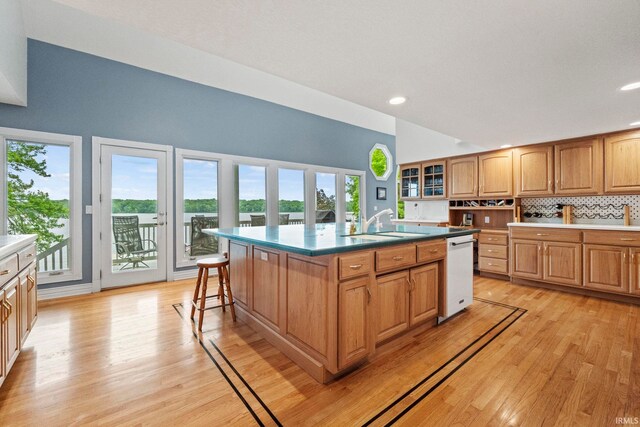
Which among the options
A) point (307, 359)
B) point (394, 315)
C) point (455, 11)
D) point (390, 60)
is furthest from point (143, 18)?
point (394, 315)

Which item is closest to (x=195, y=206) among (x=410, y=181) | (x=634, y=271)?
(x=410, y=181)

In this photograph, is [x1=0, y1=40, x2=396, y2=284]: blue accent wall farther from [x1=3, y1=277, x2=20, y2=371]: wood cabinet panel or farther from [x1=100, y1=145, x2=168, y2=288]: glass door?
[x1=3, y1=277, x2=20, y2=371]: wood cabinet panel

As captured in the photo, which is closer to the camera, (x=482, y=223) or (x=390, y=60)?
(x=390, y=60)

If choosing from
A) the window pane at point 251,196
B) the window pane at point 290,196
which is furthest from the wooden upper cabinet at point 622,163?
the window pane at point 251,196

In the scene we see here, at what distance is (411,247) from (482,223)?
11.9ft

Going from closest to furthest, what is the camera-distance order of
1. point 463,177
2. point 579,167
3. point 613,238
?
1. point 613,238
2. point 579,167
3. point 463,177

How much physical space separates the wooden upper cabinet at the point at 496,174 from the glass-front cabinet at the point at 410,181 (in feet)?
4.04

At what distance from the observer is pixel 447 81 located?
7.55ft

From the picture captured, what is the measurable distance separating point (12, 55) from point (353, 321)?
4.08 metres

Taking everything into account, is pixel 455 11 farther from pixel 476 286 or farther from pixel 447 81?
pixel 476 286

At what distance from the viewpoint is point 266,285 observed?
95.3 inches

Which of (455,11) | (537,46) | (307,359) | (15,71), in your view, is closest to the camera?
(455,11)

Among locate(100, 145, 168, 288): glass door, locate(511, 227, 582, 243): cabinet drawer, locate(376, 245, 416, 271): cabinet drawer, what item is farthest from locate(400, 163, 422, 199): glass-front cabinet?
locate(100, 145, 168, 288): glass door

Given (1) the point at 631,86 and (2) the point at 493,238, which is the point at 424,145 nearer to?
(2) the point at 493,238
